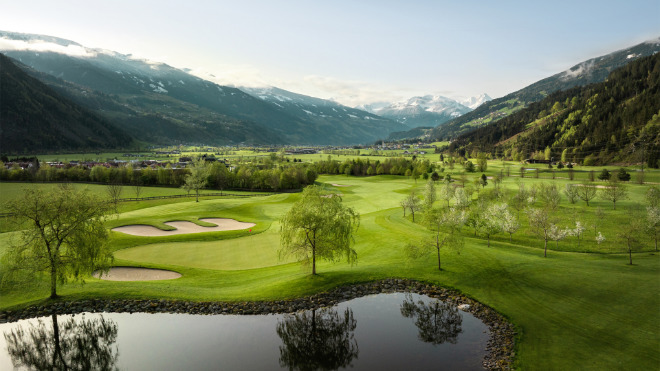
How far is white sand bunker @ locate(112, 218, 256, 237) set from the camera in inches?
2242

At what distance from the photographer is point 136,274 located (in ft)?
129

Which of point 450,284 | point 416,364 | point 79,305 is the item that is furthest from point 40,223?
point 450,284

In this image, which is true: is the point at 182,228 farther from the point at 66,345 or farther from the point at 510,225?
the point at 510,225

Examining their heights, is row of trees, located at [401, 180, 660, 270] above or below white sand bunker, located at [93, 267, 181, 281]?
above

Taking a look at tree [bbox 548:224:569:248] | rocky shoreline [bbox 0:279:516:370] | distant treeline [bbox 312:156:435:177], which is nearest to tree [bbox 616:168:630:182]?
tree [bbox 548:224:569:248]

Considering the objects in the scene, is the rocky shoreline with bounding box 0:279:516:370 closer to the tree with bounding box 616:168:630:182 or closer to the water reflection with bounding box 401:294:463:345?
the water reflection with bounding box 401:294:463:345

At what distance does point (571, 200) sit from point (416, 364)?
74.5 m

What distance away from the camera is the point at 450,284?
34.9 metres

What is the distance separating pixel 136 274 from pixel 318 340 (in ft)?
88.7

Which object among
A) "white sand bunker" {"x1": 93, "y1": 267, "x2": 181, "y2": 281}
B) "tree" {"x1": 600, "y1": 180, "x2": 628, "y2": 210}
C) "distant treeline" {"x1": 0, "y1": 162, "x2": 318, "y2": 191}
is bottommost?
"white sand bunker" {"x1": 93, "y1": 267, "x2": 181, "y2": 281}

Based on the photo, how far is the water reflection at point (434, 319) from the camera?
1024 inches

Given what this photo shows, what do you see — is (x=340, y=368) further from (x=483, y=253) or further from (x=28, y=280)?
(x=28, y=280)

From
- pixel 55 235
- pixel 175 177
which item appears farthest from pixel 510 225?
pixel 175 177

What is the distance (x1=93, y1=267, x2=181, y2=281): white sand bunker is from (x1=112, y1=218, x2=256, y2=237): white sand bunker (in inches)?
614
